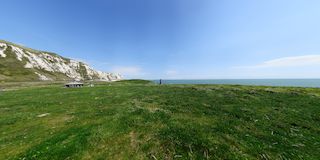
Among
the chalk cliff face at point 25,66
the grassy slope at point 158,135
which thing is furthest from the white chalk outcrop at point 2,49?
the grassy slope at point 158,135

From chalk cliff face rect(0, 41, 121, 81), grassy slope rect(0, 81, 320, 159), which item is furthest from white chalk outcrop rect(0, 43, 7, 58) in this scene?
grassy slope rect(0, 81, 320, 159)

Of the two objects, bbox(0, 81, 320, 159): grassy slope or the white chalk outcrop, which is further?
the white chalk outcrop

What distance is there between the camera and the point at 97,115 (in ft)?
70.7

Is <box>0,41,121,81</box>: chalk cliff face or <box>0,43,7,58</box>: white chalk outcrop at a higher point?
<box>0,43,7,58</box>: white chalk outcrop

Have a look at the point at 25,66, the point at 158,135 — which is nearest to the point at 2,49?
the point at 25,66

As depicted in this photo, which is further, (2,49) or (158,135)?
(2,49)

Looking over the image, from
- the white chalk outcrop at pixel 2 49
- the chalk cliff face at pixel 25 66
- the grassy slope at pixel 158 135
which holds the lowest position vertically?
the grassy slope at pixel 158 135

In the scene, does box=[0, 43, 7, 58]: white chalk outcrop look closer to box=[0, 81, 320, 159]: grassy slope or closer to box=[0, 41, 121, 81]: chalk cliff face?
box=[0, 41, 121, 81]: chalk cliff face

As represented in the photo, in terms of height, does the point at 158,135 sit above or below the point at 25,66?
below

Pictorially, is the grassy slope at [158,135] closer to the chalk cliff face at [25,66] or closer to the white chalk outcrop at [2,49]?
the chalk cliff face at [25,66]

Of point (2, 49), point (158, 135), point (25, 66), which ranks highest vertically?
point (2, 49)

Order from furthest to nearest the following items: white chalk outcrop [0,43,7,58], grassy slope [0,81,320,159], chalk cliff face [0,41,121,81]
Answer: white chalk outcrop [0,43,7,58]
chalk cliff face [0,41,121,81]
grassy slope [0,81,320,159]

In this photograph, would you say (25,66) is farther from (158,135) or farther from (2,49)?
(158,135)

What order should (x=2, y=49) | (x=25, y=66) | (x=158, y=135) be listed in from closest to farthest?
(x=158, y=135) → (x=25, y=66) → (x=2, y=49)
